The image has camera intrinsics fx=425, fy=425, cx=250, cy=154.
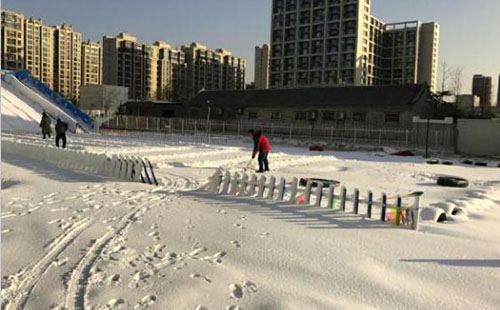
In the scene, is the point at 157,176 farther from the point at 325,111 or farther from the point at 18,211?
the point at 325,111

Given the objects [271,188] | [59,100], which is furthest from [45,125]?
[271,188]

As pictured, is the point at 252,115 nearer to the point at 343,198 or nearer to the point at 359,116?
the point at 359,116

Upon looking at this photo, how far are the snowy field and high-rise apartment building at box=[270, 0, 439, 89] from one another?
74.6 meters

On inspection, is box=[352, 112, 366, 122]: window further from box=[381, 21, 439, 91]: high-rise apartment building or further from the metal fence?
box=[381, 21, 439, 91]: high-rise apartment building

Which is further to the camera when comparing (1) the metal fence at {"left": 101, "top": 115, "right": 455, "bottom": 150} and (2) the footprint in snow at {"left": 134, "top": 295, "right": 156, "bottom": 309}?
(1) the metal fence at {"left": 101, "top": 115, "right": 455, "bottom": 150}

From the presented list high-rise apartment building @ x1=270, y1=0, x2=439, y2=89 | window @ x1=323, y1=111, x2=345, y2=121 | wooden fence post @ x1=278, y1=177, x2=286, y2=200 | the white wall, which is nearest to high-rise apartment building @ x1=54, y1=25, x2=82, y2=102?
high-rise apartment building @ x1=270, y1=0, x2=439, y2=89

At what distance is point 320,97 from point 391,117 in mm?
7375

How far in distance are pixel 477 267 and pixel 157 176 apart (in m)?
9.55

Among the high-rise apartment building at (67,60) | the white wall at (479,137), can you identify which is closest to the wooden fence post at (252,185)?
the white wall at (479,137)

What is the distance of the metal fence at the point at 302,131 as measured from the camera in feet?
92.3

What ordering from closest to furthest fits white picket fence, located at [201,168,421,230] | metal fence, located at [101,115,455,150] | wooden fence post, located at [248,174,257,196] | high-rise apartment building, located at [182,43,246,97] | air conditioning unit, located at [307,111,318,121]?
white picket fence, located at [201,168,421,230] → wooden fence post, located at [248,174,257,196] → metal fence, located at [101,115,455,150] → air conditioning unit, located at [307,111,318,121] → high-rise apartment building, located at [182,43,246,97]

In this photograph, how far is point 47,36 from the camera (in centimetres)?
9438

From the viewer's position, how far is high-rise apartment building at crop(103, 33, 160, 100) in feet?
341

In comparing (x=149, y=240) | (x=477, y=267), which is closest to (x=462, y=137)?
(x=477, y=267)
